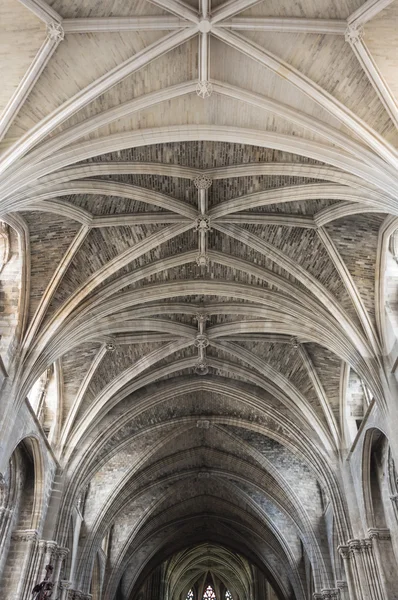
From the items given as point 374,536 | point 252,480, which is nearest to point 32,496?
point 374,536

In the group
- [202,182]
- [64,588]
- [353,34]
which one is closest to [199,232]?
[202,182]

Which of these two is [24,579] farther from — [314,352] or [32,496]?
[314,352]

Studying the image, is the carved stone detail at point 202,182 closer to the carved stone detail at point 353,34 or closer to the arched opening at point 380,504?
the carved stone detail at point 353,34

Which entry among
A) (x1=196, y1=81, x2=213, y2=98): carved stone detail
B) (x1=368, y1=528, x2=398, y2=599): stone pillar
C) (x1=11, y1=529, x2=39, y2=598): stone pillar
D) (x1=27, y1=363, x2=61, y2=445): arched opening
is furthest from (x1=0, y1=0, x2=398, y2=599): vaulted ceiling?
(x1=368, y1=528, x2=398, y2=599): stone pillar

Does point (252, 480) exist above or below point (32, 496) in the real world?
above

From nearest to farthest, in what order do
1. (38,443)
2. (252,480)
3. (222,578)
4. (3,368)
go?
(3,368), (38,443), (252,480), (222,578)

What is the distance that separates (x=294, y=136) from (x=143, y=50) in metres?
3.40

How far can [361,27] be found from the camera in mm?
9750

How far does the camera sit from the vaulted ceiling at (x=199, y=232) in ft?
33.4

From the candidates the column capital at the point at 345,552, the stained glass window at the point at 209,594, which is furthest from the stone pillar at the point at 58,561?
the stained glass window at the point at 209,594

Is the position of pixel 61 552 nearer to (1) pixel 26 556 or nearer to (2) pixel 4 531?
(1) pixel 26 556

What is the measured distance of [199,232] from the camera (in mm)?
14852

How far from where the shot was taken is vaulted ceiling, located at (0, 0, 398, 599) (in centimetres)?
1017

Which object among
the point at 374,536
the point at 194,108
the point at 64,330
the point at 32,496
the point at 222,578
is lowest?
the point at 374,536
